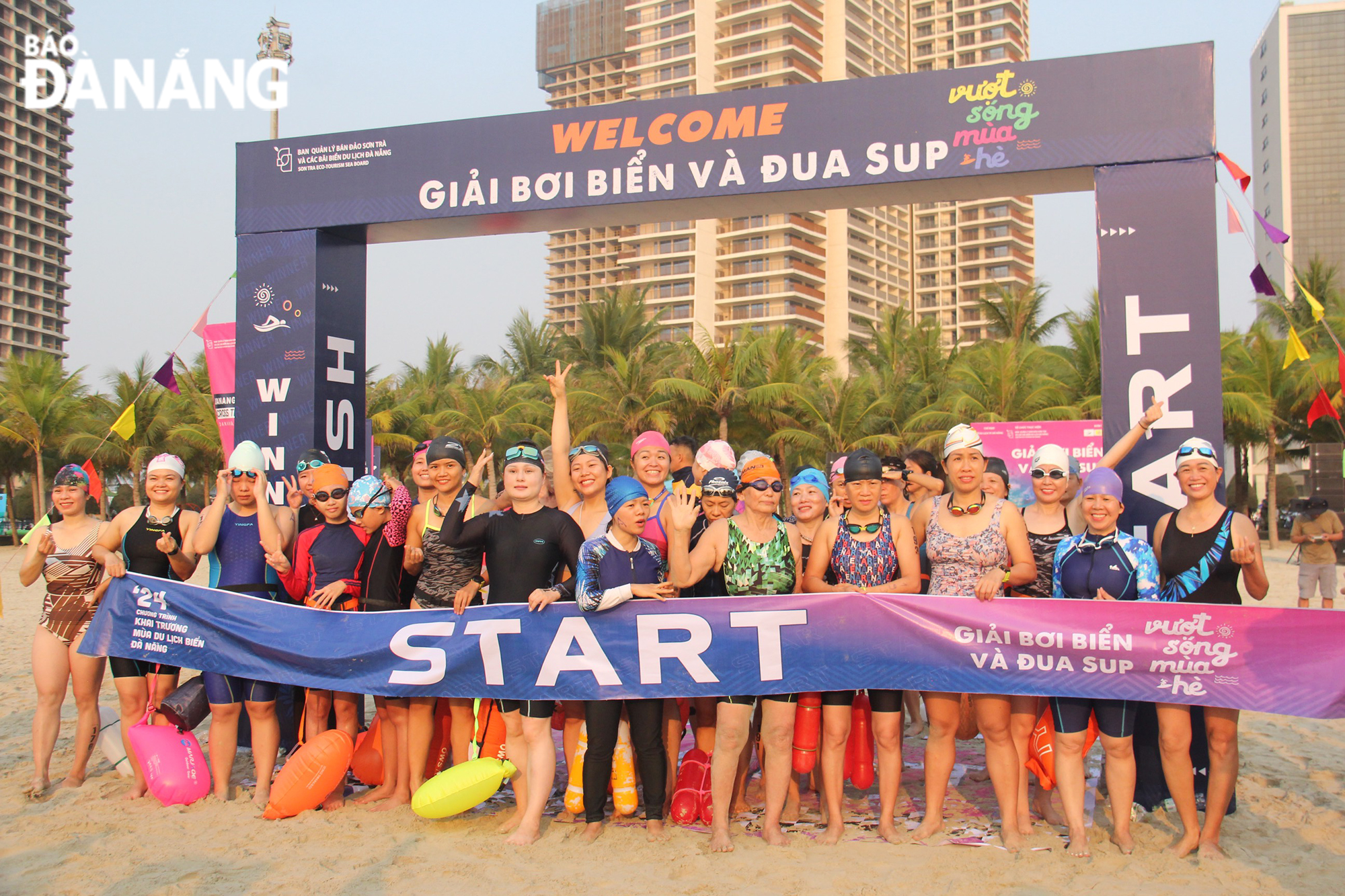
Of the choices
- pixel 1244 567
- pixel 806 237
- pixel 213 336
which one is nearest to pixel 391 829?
pixel 1244 567

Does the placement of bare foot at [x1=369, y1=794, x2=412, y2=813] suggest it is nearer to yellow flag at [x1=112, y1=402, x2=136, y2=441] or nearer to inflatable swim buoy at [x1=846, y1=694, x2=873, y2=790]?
inflatable swim buoy at [x1=846, y1=694, x2=873, y2=790]

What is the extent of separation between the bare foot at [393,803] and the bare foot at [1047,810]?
3288mm

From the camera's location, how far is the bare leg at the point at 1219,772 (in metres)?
4.19

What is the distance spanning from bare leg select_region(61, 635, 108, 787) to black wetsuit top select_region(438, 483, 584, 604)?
2.42m

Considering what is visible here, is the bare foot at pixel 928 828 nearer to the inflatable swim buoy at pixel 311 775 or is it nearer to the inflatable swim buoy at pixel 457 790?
the inflatable swim buoy at pixel 457 790

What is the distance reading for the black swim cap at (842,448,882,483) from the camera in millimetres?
4363

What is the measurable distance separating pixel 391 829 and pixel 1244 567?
4222 millimetres

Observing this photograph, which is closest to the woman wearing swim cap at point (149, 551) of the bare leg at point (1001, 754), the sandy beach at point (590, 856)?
the sandy beach at point (590, 856)

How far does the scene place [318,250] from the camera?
22.7 feet

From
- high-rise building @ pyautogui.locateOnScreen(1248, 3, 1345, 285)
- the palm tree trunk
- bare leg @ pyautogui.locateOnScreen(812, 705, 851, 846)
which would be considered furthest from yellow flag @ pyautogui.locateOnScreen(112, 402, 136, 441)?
high-rise building @ pyautogui.locateOnScreen(1248, 3, 1345, 285)

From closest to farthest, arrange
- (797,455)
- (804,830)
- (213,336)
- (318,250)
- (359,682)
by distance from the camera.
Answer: (804,830)
(359,682)
(318,250)
(213,336)
(797,455)

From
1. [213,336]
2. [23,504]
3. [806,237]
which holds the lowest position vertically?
[23,504]

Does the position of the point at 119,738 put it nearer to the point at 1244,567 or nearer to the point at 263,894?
the point at 263,894

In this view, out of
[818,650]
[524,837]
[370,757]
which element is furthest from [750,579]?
[370,757]
